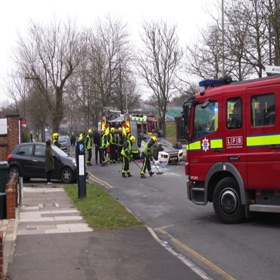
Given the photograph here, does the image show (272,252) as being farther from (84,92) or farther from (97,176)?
(84,92)

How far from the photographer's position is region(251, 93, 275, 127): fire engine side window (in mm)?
8102

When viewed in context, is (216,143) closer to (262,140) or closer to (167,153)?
(262,140)

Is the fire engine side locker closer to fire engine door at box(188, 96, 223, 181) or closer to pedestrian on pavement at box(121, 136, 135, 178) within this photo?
fire engine door at box(188, 96, 223, 181)

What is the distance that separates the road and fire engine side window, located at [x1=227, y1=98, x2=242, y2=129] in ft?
6.65

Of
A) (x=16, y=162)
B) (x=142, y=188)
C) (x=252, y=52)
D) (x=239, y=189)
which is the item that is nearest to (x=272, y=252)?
(x=239, y=189)

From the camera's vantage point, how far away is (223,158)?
8930mm

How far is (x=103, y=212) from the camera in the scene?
32.3 ft

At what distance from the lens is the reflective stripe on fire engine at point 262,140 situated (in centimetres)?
Answer: 800

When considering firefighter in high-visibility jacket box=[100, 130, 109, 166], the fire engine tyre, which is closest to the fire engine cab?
the fire engine tyre

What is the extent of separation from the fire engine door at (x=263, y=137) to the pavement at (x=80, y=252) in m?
2.29

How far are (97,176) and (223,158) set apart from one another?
11.3 m

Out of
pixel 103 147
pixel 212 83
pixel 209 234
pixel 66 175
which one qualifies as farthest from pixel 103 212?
pixel 103 147

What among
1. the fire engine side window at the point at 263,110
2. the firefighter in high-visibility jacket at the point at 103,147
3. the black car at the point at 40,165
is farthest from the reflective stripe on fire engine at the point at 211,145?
the firefighter in high-visibility jacket at the point at 103,147

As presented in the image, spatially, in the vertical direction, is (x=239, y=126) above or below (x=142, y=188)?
above
